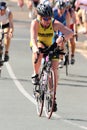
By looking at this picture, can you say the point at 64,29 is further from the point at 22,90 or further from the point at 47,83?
the point at 22,90

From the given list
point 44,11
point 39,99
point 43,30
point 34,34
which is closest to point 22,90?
point 39,99

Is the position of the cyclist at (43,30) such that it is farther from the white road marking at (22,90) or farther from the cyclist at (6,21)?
the cyclist at (6,21)

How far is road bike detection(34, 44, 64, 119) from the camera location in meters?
12.9

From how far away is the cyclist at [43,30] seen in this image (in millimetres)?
12987

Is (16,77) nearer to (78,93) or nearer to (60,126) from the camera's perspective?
(78,93)

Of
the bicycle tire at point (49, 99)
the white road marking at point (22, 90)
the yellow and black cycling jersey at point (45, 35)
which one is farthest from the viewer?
the yellow and black cycling jersey at point (45, 35)

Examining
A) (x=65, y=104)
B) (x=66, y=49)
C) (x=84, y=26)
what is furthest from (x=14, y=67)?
(x=84, y=26)

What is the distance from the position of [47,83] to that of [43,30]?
38.7 inches

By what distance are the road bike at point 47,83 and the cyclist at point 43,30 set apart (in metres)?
0.10

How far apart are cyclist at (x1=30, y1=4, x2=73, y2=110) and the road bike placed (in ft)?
0.34

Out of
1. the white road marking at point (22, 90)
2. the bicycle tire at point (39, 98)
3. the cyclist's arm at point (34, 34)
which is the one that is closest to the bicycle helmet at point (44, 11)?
the cyclist's arm at point (34, 34)

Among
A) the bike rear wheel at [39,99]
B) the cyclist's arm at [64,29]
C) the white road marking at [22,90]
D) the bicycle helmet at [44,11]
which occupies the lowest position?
the white road marking at [22,90]

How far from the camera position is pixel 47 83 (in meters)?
13.0

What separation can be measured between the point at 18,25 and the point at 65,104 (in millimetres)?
18410
